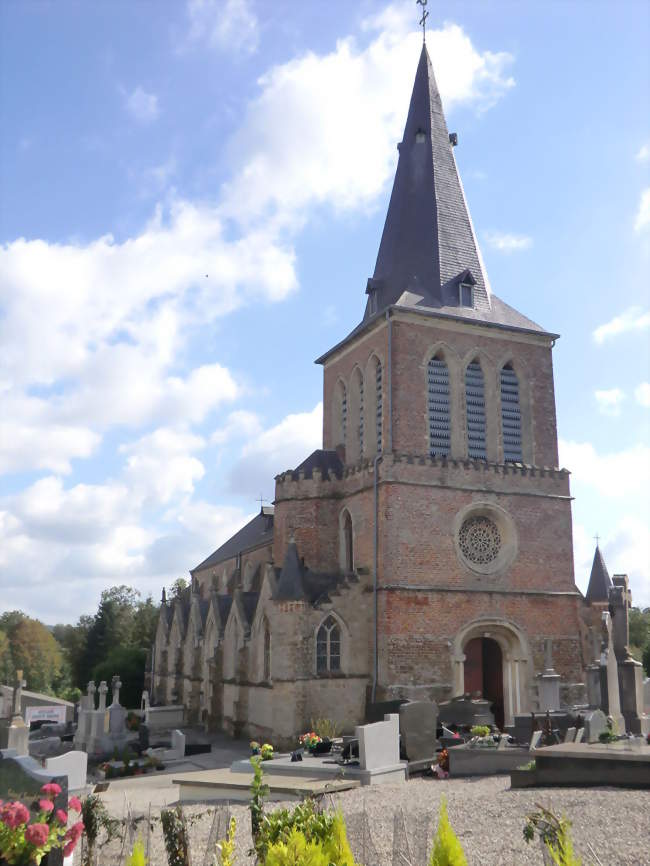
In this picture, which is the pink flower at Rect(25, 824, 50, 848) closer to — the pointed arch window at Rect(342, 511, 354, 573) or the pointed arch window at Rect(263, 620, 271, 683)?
the pointed arch window at Rect(263, 620, 271, 683)

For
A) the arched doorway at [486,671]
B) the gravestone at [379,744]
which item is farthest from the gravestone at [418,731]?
the arched doorway at [486,671]

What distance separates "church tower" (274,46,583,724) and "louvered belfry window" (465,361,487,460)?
0.17 ft

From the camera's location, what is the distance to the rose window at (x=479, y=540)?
26922 millimetres

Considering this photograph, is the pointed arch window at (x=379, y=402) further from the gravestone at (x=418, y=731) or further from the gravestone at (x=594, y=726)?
the gravestone at (x=594, y=726)

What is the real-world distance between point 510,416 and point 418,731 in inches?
554

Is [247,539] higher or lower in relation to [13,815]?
higher

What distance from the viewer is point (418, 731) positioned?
18.1 m

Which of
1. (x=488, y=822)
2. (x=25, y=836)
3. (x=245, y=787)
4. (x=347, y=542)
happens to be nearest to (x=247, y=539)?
(x=347, y=542)

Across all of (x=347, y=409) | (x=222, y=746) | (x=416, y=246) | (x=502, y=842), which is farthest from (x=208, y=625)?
(x=502, y=842)

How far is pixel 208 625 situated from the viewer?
35094 mm

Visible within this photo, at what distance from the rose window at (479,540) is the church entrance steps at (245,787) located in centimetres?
1205

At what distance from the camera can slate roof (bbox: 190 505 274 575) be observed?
41531mm

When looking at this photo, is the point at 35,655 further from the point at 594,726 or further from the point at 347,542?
the point at 594,726

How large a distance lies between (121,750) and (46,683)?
56.9m
